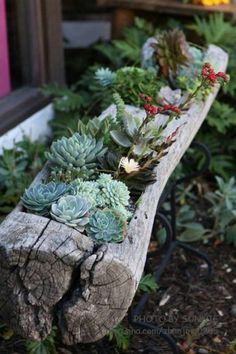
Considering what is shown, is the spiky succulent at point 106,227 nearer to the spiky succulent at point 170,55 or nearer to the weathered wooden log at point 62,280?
the weathered wooden log at point 62,280

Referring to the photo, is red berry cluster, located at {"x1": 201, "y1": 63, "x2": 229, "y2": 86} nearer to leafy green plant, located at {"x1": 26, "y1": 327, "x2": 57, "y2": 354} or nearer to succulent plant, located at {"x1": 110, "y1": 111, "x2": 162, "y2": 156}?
succulent plant, located at {"x1": 110, "y1": 111, "x2": 162, "y2": 156}

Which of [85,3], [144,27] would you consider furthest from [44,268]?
[85,3]

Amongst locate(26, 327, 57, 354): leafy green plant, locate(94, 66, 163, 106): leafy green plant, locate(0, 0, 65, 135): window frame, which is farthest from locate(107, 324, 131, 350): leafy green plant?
locate(0, 0, 65, 135): window frame

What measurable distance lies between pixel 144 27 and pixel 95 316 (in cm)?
267

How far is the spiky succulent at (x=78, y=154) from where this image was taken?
1926 mm

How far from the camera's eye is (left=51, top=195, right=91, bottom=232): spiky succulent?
65.6 inches

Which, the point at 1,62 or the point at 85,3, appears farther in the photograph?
the point at 85,3

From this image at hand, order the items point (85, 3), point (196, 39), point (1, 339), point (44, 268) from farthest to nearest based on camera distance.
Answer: point (85, 3) → point (196, 39) → point (1, 339) → point (44, 268)

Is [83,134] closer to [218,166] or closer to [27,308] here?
[27,308]

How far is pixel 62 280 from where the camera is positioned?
5.11ft

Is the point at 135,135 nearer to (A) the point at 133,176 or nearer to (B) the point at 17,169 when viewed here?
(A) the point at 133,176

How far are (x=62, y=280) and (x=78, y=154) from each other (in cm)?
51

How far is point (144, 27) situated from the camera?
3863mm

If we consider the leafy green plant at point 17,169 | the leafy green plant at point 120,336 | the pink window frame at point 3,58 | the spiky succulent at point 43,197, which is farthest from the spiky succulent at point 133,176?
the pink window frame at point 3,58
